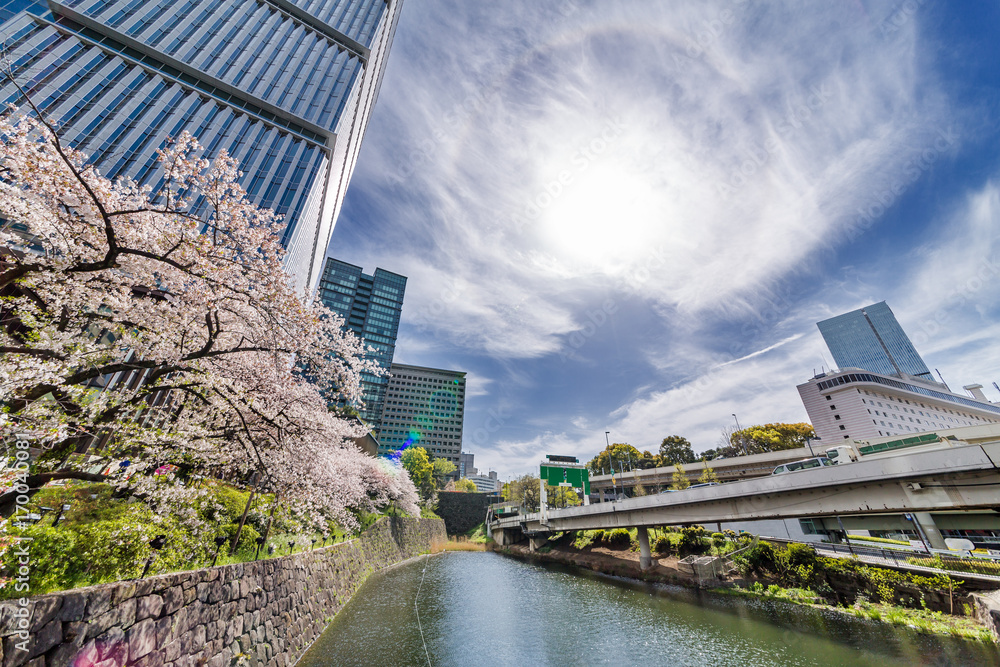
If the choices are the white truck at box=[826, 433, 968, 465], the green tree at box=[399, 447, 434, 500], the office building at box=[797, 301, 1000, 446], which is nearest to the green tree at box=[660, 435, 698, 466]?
the office building at box=[797, 301, 1000, 446]

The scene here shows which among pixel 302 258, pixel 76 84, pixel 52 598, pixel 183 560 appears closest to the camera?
pixel 52 598

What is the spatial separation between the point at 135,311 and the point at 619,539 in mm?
36591

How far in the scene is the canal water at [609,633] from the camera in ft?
34.5

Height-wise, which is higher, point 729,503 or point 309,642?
point 729,503

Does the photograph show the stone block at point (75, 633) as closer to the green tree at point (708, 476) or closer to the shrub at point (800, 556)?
the shrub at point (800, 556)

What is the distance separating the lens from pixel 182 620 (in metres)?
6.41

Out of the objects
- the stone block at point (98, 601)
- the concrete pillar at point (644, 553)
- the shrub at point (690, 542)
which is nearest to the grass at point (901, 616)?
the shrub at point (690, 542)

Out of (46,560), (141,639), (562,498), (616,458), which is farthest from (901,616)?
(616,458)

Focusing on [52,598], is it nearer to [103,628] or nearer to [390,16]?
[103,628]

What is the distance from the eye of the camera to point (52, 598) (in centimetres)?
420

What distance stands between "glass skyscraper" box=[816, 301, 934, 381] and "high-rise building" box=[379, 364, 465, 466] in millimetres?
146369

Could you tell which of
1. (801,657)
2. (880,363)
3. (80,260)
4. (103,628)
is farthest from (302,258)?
(880,363)

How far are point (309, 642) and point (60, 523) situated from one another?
9481 millimetres

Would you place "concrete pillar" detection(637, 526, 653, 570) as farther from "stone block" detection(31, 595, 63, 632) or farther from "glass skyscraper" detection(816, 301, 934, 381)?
"glass skyscraper" detection(816, 301, 934, 381)
